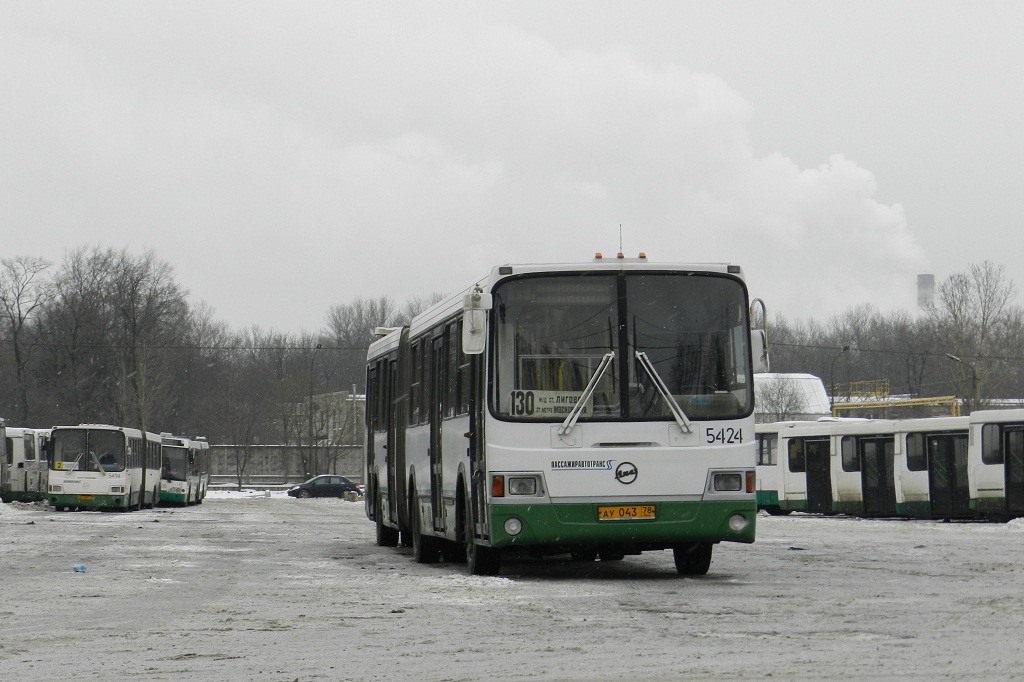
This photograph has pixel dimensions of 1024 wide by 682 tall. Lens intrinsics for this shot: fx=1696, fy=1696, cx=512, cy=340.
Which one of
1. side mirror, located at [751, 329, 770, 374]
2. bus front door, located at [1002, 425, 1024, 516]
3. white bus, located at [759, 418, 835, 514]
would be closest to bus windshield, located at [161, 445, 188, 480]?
white bus, located at [759, 418, 835, 514]

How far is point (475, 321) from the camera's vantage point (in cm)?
1645

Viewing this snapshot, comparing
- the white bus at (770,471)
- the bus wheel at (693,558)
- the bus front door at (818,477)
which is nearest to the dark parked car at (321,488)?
the white bus at (770,471)

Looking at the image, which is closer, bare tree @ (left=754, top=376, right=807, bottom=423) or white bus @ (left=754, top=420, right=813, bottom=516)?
white bus @ (left=754, top=420, right=813, bottom=516)

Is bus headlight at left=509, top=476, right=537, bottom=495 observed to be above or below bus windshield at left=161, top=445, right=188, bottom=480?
below

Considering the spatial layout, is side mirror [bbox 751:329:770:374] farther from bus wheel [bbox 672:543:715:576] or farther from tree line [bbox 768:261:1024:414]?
tree line [bbox 768:261:1024:414]

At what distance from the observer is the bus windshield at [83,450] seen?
52.7 metres

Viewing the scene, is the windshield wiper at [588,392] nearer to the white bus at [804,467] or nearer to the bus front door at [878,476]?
the bus front door at [878,476]

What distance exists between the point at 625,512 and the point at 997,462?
24.9 meters

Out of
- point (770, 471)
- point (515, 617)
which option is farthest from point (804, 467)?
point (515, 617)

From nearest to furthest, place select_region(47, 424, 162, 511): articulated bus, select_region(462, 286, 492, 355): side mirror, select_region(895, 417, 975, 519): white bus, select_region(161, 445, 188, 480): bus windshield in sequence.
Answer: select_region(462, 286, 492, 355): side mirror → select_region(895, 417, 975, 519): white bus → select_region(47, 424, 162, 511): articulated bus → select_region(161, 445, 188, 480): bus windshield

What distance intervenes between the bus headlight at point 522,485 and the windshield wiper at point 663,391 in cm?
151

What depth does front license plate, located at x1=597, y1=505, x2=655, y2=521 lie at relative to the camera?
16516 millimetres

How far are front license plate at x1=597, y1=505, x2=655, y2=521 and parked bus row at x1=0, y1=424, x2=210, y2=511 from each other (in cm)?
3819

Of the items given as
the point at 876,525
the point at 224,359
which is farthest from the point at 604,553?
the point at 224,359
